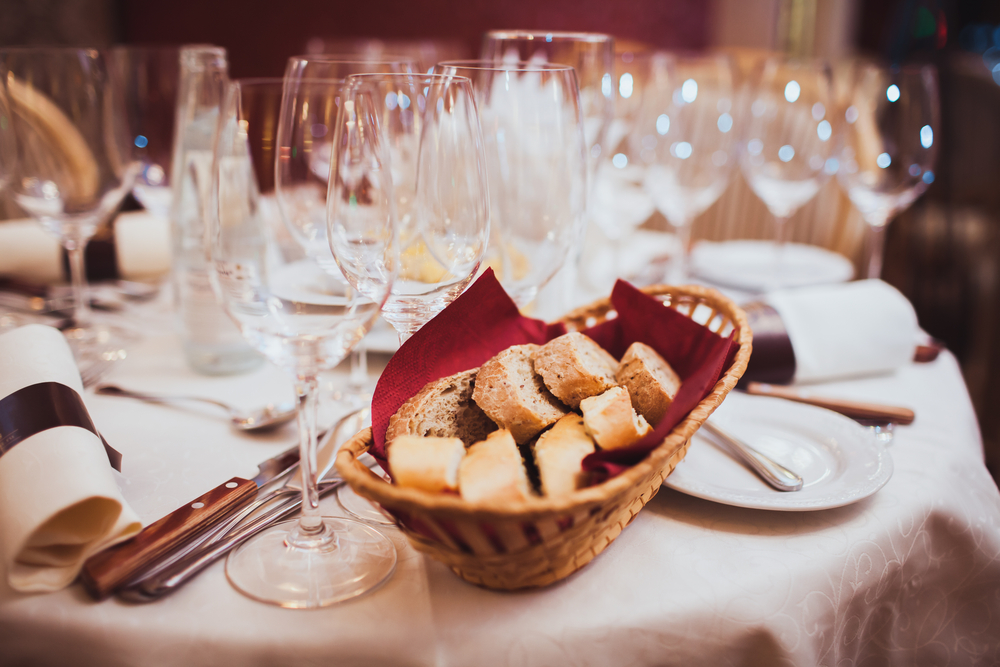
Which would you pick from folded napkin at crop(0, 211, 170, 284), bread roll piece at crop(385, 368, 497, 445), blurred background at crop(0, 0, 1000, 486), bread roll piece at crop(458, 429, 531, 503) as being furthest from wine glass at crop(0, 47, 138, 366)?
blurred background at crop(0, 0, 1000, 486)

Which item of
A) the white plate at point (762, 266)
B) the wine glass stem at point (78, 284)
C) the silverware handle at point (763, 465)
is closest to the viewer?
the silverware handle at point (763, 465)

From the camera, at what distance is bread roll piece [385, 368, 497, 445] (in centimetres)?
59

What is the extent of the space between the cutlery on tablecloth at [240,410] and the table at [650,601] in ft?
0.05

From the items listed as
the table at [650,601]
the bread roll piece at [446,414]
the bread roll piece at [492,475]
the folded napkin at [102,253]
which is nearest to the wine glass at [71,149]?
the folded napkin at [102,253]

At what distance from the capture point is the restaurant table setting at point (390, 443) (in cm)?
51

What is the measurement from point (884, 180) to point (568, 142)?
0.75 m

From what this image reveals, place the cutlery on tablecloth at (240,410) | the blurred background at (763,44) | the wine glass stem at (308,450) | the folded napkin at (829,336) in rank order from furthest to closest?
the blurred background at (763,44)
the folded napkin at (829,336)
the cutlery on tablecloth at (240,410)
the wine glass stem at (308,450)

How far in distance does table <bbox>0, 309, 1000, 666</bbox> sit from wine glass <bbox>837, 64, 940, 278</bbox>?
0.62m

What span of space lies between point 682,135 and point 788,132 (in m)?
0.18

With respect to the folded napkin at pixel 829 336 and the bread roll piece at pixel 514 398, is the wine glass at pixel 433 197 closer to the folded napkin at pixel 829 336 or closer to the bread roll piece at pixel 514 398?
the bread roll piece at pixel 514 398

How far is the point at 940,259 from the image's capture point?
9.34 ft

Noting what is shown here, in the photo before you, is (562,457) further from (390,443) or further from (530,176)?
(530,176)

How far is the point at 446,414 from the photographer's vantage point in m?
Result: 0.61

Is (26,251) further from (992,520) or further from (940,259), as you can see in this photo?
(940,259)
